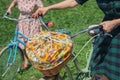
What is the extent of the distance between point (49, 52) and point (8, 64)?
9.65ft

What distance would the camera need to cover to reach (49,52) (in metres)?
3.56

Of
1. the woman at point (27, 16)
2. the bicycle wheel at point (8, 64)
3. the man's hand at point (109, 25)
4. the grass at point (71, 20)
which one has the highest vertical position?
the man's hand at point (109, 25)

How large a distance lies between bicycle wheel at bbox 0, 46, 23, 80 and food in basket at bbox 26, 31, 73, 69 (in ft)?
8.52

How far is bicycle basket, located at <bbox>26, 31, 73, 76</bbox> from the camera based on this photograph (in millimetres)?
3531

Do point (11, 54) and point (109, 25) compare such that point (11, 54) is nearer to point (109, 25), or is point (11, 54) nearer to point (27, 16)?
point (27, 16)

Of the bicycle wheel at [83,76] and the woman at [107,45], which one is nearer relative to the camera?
the woman at [107,45]

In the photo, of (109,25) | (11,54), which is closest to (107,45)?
(109,25)

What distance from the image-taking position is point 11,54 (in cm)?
625

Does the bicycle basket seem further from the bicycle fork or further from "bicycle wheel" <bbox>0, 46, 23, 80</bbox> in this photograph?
"bicycle wheel" <bbox>0, 46, 23, 80</bbox>

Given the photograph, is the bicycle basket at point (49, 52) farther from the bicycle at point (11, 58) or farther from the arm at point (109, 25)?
the bicycle at point (11, 58)

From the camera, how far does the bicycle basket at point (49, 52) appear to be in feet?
11.6

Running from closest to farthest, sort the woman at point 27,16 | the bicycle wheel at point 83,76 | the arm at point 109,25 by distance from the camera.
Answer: the arm at point 109,25 < the bicycle wheel at point 83,76 < the woman at point 27,16

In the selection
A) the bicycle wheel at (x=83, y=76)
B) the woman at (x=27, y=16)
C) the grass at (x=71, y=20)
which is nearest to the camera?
the bicycle wheel at (x=83, y=76)

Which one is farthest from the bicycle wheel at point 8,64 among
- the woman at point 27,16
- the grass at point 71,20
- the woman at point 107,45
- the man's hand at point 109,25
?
the man's hand at point 109,25
